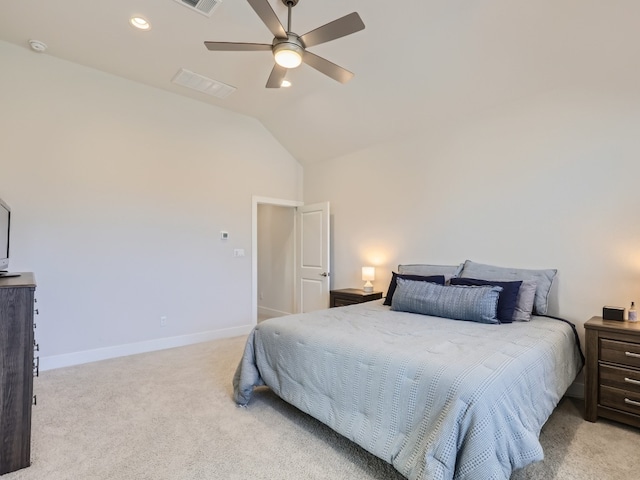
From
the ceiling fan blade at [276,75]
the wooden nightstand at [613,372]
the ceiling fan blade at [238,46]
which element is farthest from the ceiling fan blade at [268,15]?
the wooden nightstand at [613,372]

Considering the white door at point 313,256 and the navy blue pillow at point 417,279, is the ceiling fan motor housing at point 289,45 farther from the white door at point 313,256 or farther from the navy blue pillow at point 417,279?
the white door at point 313,256

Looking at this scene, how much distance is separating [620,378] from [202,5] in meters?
4.08

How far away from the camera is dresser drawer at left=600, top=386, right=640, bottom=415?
2.21 meters

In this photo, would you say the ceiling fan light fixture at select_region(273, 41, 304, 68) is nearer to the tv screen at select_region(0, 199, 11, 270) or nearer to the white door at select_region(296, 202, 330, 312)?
the tv screen at select_region(0, 199, 11, 270)

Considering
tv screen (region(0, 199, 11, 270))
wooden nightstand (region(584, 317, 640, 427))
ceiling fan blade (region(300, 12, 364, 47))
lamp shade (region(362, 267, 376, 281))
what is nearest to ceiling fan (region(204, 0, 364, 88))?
ceiling fan blade (region(300, 12, 364, 47))

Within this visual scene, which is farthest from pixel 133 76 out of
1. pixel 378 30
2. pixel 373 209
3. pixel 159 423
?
pixel 159 423

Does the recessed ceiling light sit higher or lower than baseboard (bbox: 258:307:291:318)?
higher

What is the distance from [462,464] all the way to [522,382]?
576 millimetres

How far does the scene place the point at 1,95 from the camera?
127 inches

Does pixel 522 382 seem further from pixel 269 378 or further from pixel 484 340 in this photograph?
pixel 269 378

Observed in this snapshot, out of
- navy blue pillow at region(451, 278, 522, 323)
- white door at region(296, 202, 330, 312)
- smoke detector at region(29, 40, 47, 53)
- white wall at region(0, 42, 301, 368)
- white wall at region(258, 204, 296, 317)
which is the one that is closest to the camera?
navy blue pillow at region(451, 278, 522, 323)

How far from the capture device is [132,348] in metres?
3.90

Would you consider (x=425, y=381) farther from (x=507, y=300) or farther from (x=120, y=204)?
(x=120, y=204)

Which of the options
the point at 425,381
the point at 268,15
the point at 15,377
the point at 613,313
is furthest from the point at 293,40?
the point at 613,313
